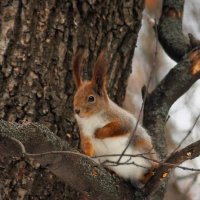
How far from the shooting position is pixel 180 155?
232cm

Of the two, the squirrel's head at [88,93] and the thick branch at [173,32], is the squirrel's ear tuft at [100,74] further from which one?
the thick branch at [173,32]

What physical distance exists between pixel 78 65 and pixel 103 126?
0.93 ft

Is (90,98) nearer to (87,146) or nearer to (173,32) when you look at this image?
(87,146)

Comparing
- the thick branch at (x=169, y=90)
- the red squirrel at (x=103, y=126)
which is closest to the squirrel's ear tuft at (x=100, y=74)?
the red squirrel at (x=103, y=126)

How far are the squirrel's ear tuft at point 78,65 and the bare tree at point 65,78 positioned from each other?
46 mm

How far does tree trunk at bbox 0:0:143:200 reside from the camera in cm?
272

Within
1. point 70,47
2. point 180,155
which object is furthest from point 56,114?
point 180,155

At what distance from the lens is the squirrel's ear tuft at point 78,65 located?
2.74 m

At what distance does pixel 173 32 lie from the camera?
330 centimetres

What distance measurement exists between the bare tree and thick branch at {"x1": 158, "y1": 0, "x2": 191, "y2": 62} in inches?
1.2

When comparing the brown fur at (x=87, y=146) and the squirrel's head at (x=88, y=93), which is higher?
the squirrel's head at (x=88, y=93)

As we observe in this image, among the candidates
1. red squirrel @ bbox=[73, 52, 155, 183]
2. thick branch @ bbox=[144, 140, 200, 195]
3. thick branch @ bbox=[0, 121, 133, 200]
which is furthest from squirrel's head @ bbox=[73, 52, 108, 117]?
thick branch @ bbox=[144, 140, 200, 195]

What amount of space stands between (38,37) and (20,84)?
8.6 inches

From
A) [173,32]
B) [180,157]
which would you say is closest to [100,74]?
A: [180,157]
